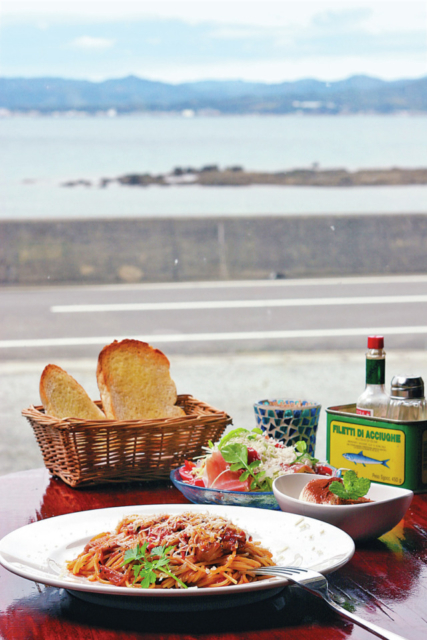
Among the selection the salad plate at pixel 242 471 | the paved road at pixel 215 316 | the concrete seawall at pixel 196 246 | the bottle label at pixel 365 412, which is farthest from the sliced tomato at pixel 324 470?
the concrete seawall at pixel 196 246

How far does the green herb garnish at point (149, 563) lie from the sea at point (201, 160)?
6501 millimetres

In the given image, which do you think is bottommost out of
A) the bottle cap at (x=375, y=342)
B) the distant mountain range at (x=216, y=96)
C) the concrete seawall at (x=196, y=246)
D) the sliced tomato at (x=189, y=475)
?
the concrete seawall at (x=196, y=246)

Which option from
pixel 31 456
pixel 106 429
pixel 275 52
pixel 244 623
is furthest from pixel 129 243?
pixel 244 623

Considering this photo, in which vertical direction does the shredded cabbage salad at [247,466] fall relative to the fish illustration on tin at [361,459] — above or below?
above

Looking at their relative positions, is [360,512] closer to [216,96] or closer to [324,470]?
[324,470]

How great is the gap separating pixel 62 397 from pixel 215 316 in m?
5.16

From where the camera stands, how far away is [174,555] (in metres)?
0.63

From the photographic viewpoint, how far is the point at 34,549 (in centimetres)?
71

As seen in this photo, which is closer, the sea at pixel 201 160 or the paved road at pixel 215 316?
the paved road at pixel 215 316

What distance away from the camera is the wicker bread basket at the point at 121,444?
100 centimetres

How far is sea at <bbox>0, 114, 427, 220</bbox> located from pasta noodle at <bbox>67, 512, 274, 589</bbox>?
646cm

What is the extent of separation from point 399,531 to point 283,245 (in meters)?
6.56

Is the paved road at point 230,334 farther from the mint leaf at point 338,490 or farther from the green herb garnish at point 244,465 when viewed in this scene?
the mint leaf at point 338,490

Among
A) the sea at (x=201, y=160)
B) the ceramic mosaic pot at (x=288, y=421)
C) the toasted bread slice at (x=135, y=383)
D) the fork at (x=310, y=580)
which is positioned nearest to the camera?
the fork at (x=310, y=580)
